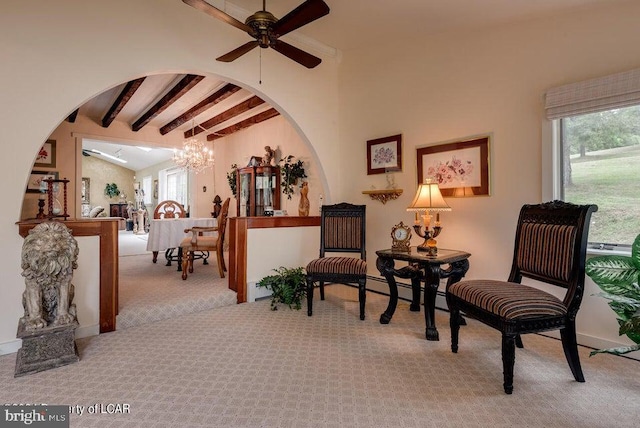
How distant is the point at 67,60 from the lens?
2.43 metres

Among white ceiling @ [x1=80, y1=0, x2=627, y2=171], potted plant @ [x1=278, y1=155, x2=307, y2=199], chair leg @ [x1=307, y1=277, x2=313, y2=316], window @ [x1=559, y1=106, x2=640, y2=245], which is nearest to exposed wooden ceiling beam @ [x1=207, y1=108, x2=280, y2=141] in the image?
potted plant @ [x1=278, y1=155, x2=307, y2=199]

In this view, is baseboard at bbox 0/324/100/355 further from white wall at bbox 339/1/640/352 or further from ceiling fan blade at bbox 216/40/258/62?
white wall at bbox 339/1/640/352

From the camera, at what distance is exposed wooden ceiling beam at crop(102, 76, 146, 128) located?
4.01m

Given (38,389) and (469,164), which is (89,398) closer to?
(38,389)

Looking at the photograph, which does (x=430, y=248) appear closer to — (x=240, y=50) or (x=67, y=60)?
(x=240, y=50)

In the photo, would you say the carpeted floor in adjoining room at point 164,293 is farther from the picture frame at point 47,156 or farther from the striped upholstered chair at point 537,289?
the striped upholstered chair at point 537,289

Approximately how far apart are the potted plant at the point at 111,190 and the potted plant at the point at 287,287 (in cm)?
1209

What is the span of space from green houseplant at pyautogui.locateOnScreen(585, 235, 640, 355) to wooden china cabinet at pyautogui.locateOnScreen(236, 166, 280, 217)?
15.4 ft

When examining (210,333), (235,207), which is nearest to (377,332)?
(210,333)

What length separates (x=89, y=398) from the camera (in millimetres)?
1695

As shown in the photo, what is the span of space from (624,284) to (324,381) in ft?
5.48

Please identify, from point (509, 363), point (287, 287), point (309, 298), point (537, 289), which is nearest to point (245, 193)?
point (287, 287)

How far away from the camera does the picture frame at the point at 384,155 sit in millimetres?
3601

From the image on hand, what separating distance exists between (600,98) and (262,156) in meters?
4.99
